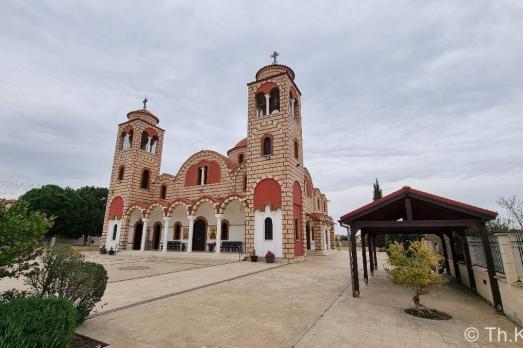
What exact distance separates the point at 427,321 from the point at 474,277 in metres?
4.64

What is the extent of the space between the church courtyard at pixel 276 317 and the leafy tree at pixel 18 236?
166 cm

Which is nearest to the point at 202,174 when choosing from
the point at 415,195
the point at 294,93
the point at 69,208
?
the point at 294,93

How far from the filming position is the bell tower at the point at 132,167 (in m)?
25.1

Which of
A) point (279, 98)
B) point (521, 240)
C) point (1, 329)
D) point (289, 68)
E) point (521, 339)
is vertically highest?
point (289, 68)

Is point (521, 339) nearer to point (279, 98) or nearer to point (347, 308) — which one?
point (347, 308)

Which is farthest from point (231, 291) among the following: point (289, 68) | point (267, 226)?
point (289, 68)

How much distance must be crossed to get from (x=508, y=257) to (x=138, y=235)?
26.8 metres

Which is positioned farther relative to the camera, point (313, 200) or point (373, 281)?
point (313, 200)

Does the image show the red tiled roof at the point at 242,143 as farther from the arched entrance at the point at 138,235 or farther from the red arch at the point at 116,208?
the red arch at the point at 116,208

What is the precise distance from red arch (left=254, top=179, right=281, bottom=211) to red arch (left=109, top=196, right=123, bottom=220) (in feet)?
48.6

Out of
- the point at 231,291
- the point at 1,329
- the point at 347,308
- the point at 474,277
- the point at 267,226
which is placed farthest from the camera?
the point at 267,226

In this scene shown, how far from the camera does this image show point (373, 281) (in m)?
10.2

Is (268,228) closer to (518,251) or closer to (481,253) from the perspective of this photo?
(481,253)

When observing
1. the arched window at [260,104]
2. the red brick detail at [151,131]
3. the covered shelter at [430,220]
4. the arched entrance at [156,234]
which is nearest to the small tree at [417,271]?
the covered shelter at [430,220]
